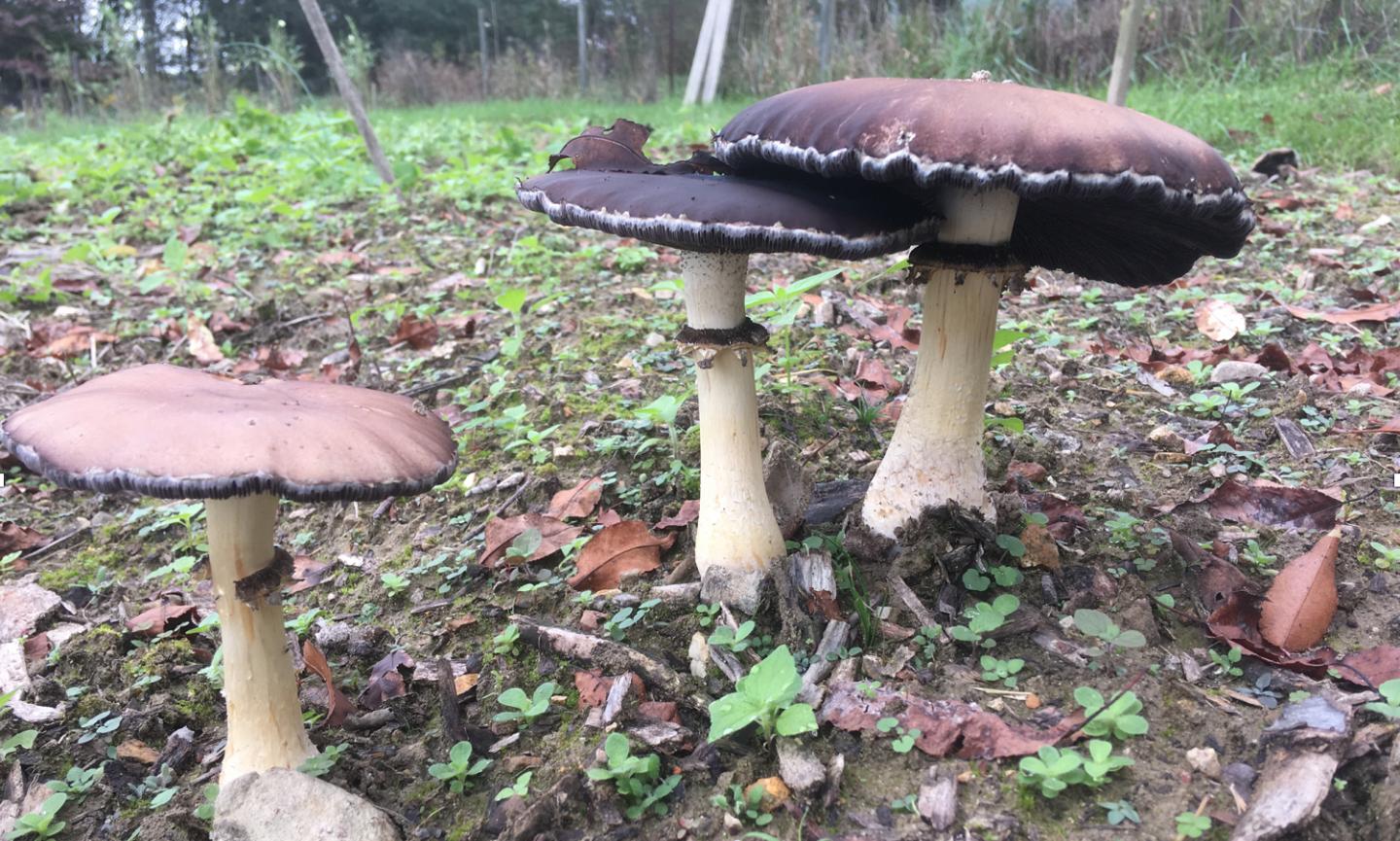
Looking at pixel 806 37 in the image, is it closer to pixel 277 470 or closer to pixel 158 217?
Answer: pixel 158 217

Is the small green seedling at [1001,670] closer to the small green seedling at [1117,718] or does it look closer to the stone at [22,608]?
the small green seedling at [1117,718]

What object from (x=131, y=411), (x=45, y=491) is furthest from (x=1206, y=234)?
(x=45, y=491)

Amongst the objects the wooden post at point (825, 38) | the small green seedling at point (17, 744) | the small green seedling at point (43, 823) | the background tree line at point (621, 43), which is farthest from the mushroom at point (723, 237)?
the wooden post at point (825, 38)

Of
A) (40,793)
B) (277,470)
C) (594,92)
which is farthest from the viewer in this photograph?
(594,92)

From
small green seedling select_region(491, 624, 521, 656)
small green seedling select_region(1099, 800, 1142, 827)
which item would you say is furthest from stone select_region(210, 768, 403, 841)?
small green seedling select_region(1099, 800, 1142, 827)

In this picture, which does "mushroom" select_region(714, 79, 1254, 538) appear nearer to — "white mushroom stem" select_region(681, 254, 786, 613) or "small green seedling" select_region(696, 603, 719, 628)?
"white mushroom stem" select_region(681, 254, 786, 613)

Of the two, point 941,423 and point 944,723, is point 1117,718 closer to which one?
point 944,723
